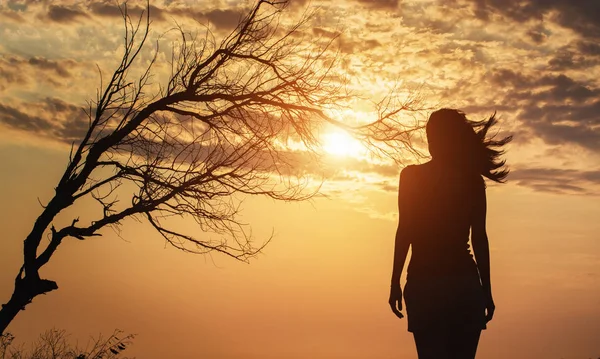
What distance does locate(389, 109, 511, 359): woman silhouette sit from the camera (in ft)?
17.0

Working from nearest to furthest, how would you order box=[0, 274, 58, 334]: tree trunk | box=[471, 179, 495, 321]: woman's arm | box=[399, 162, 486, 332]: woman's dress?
box=[399, 162, 486, 332]: woman's dress, box=[471, 179, 495, 321]: woman's arm, box=[0, 274, 58, 334]: tree trunk

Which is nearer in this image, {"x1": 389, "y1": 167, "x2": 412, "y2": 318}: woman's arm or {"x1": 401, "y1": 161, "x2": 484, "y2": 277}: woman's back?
{"x1": 401, "y1": 161, "x2": 484, "y2": 277}: woman's back

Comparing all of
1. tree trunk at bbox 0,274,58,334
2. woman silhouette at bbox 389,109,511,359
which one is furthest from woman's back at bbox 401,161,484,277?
tree trunk at bbox 0,274,58,334

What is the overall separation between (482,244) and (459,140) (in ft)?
2.98

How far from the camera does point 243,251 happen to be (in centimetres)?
1030

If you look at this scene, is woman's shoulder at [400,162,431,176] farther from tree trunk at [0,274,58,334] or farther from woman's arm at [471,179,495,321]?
tree trunk at [0,274,58,334]

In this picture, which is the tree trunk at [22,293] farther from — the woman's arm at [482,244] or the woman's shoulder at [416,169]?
the woman's arm at [482,244]

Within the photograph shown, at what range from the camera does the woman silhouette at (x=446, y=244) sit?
5184 mm

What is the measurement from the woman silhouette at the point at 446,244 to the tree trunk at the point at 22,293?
6618 mm

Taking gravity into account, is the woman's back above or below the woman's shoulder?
below

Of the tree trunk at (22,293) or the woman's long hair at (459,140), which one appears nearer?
the woman's long hair at (459,140)

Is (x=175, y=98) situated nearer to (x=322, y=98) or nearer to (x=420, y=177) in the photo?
(x=322, y=98)

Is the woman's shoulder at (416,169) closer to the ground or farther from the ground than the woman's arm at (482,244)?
farther from the ground

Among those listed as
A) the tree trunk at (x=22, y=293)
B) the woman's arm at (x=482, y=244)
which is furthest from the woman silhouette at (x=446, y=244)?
the tree trunk at (x=22, y=293)
